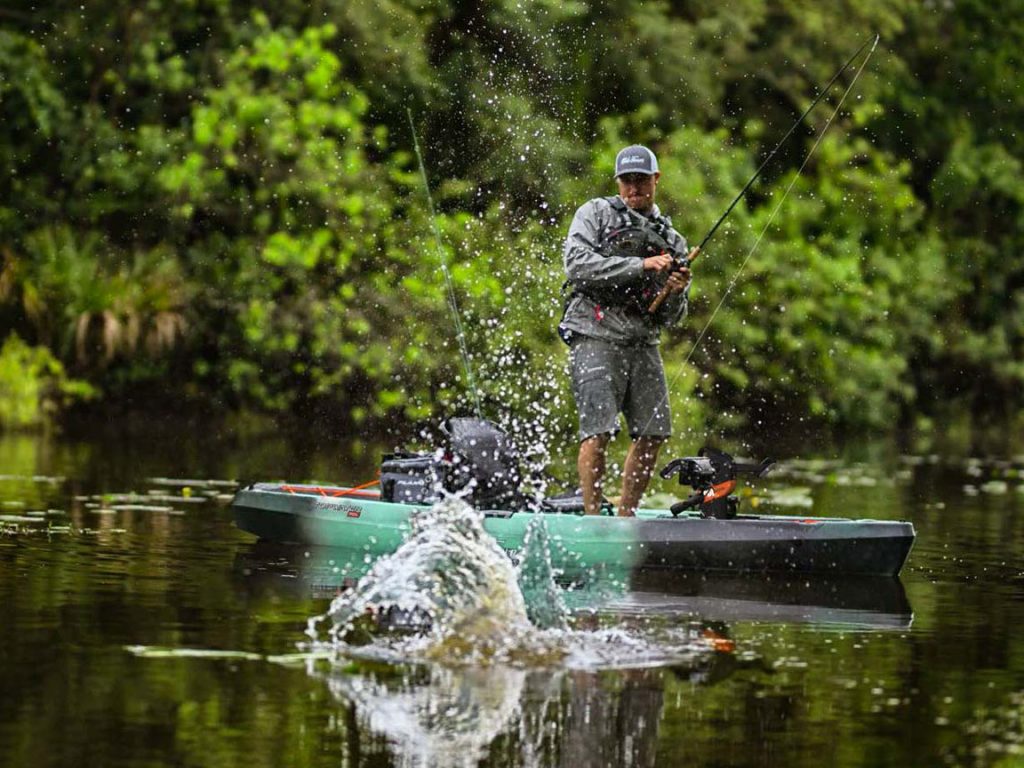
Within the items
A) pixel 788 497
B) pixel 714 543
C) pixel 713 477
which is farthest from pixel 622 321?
pixel 788 497

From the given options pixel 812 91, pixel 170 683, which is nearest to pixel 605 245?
pixel 170 683

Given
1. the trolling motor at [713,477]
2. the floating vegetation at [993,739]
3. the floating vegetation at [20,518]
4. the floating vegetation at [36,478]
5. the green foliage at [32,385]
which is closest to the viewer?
the floating vegetation at [993,739]

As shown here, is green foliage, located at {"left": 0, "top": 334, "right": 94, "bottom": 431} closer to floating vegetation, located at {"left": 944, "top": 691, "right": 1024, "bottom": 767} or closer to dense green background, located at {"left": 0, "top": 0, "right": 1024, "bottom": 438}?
dense green background, located at {"left": 0, "top": 0, "right": 1024, "bottom": 438}

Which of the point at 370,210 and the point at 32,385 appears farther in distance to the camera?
the point at 370,210

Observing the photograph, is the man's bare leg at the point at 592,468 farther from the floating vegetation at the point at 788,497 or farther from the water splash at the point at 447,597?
the floating vegetation at the point at 788,497

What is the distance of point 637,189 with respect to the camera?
39.2 ft

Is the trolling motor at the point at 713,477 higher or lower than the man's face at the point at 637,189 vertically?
lower

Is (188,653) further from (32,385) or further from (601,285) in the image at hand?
(32,385)

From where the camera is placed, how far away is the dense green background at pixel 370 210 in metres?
25.1

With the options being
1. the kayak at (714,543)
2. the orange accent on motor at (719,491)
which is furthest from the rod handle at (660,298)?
the kayak at (714,543)

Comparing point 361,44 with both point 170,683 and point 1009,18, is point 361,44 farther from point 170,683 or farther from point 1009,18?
point 170,683

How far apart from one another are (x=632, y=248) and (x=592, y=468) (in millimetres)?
1150

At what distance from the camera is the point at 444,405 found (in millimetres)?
24922

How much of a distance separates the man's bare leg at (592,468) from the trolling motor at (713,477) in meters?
0.37
